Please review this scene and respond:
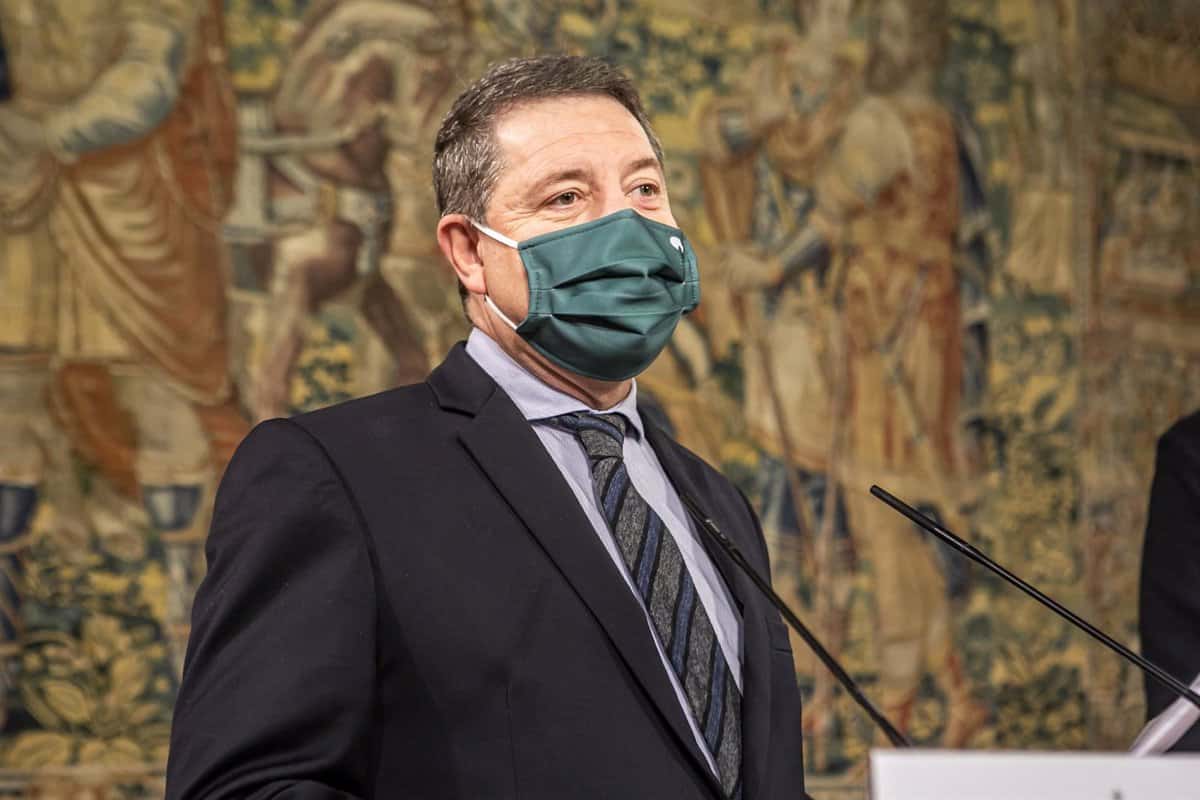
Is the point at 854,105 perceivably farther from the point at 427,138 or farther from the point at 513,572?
the point at 513,572

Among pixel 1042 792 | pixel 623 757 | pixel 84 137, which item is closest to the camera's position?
pixel 1042 792

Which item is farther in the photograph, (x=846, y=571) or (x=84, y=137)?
(x=846, y=571)

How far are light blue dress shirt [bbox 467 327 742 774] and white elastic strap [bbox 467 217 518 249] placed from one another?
6.6 inches

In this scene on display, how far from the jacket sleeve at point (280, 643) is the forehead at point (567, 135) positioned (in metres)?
0.64

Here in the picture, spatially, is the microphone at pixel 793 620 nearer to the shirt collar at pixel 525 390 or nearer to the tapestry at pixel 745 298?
the shirt collar at pixel 525 390

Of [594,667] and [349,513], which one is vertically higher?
[349,513]

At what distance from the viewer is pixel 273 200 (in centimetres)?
545

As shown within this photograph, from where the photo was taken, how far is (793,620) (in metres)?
2.23

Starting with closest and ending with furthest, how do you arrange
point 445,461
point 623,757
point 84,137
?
point 623,757 → point 445,461 → point 84,137

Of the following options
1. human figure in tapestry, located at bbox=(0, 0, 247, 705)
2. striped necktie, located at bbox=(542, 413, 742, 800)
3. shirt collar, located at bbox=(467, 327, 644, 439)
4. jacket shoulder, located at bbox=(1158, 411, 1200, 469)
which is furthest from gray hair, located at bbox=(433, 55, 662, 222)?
human figure in tapestry, located at bbox=(0, 0, 247, 705)

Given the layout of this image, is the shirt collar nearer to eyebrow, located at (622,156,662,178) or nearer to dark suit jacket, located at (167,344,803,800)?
dark suit jacket, located at (167,344,803,800)

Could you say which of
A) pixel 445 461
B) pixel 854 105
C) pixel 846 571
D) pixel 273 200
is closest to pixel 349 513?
pixel 445 461

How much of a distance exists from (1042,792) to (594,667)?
0.86 metres

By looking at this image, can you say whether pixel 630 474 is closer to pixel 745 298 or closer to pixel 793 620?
pixel 793 620
